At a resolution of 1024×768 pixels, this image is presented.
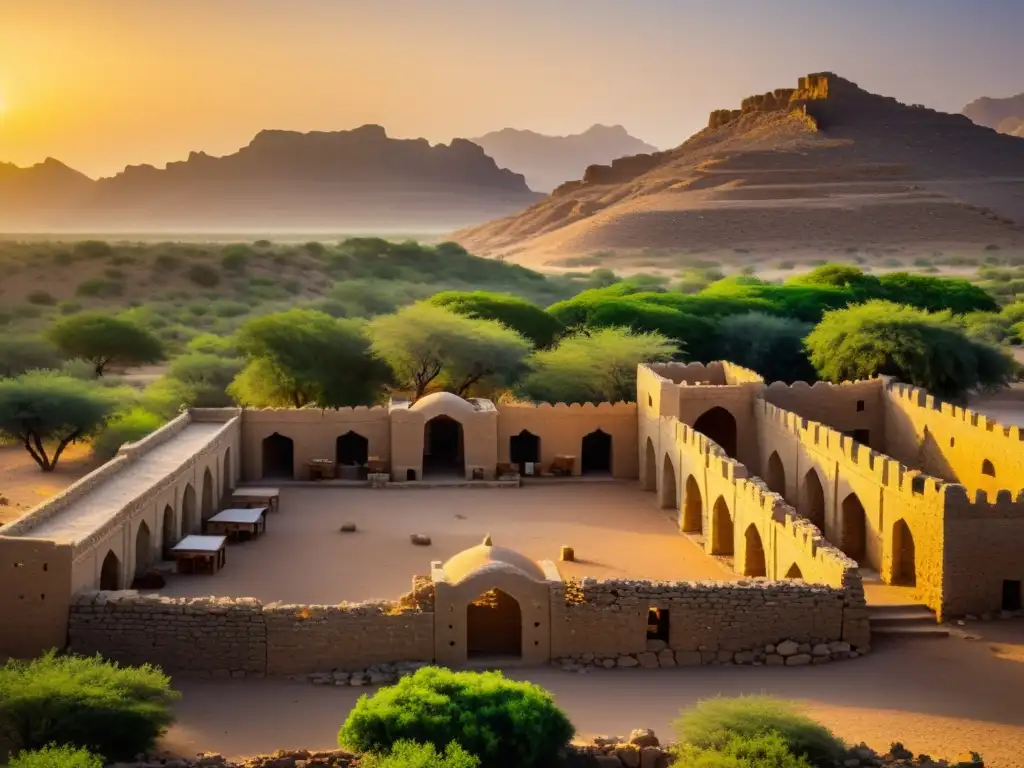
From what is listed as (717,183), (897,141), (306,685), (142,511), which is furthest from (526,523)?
(897,141)

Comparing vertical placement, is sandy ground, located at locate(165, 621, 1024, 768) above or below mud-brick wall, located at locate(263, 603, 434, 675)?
below

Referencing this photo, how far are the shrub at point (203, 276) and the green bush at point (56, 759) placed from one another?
2536 inches

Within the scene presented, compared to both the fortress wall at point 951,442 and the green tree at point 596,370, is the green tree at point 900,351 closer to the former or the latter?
the green tree at point 596,370

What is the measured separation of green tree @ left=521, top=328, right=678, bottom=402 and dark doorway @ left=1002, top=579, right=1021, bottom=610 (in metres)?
16.2

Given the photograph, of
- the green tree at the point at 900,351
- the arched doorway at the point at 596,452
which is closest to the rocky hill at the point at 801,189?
the green tree at the point at 900,351

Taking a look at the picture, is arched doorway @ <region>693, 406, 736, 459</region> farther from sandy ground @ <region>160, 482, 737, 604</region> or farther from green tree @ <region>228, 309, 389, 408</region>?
green tree @ <region>228, 309, 389, 408</region>

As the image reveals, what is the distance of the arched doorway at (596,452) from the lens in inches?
1291

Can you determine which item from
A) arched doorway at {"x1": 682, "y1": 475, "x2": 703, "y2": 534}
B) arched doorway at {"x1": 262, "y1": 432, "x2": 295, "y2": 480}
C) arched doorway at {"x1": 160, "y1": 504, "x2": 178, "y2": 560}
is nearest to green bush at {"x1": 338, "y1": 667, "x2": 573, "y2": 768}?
arched doorway at {"x1": 160, "y1": 504, "x2": 178, "y2": 560}

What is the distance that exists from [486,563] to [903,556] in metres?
7.56

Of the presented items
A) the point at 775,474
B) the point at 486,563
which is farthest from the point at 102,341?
the point at 486,563

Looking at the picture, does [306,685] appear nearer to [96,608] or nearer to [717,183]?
[96,608]

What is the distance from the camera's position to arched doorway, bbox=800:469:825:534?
1015 inches

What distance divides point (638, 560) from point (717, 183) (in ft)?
297

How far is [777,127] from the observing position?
126562mm
